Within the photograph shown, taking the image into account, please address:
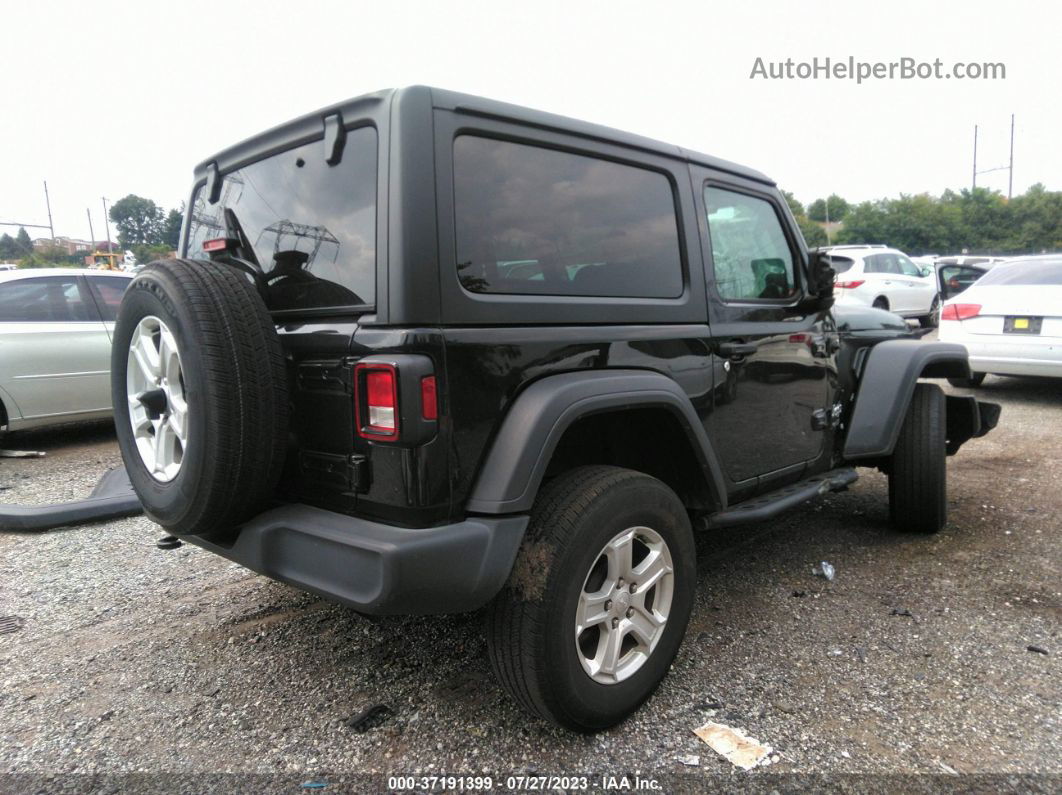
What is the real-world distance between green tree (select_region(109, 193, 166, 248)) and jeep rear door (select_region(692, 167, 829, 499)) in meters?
56.3

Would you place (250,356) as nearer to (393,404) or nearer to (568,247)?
(393,404)

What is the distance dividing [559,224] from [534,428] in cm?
75

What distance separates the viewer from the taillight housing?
5.92 ft

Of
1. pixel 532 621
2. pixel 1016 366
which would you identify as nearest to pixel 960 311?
pixel 1016 366

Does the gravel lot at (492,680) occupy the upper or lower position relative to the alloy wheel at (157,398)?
lower

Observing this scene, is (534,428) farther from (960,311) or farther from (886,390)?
(960,311)

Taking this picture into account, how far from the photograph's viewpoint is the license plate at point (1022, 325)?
266 inches

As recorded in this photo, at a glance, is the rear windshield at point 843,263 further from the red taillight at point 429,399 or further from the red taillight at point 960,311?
the red taillight at point 429,399

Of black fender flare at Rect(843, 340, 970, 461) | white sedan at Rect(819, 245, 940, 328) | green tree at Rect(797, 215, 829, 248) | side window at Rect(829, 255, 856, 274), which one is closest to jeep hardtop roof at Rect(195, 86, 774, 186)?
green tree at Rect(797, 215, 829, 248)

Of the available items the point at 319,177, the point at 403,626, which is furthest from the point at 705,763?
the point at 319,177

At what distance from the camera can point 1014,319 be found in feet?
22.7

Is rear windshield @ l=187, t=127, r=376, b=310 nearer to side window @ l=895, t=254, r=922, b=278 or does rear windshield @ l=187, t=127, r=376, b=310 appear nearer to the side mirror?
the side mirror

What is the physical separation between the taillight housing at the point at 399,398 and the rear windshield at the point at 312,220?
0.72 ft

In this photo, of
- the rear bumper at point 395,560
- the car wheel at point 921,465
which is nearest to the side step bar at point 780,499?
the car wheel at point 921,465
